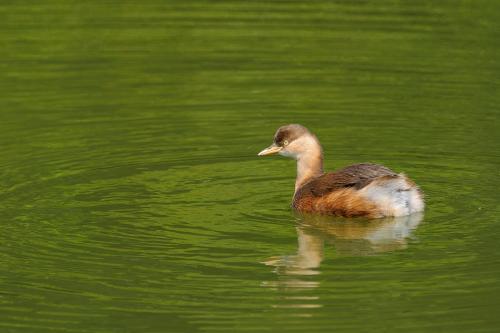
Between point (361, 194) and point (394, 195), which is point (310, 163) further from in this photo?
point (394, 195)

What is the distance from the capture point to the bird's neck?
11953 millimetres

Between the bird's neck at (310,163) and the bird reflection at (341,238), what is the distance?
24.0 inches

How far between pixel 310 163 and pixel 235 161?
1.20 meters

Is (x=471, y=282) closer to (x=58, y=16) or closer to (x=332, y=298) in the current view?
(x=332, y=298)

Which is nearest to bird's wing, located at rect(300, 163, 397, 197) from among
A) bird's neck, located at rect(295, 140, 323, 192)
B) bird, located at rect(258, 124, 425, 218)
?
bird, located at rect(258, 124, 425, 218)

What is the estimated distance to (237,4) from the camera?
65.3ft

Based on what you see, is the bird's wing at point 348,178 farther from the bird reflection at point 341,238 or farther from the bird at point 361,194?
the bird reflection at point 341,238

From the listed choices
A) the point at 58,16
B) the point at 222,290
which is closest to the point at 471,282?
the point at 222,290

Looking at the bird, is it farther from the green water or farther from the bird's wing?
the green water

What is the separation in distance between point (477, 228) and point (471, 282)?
46.0 inches

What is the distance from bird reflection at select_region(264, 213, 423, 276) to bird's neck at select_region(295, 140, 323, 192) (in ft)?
2.00

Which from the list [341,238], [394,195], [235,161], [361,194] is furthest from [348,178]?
[235,161]

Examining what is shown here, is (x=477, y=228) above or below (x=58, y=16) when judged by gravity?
below

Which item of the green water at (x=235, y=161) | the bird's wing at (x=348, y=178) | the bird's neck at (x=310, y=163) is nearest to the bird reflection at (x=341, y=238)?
the green water at (x=235, y=161)
